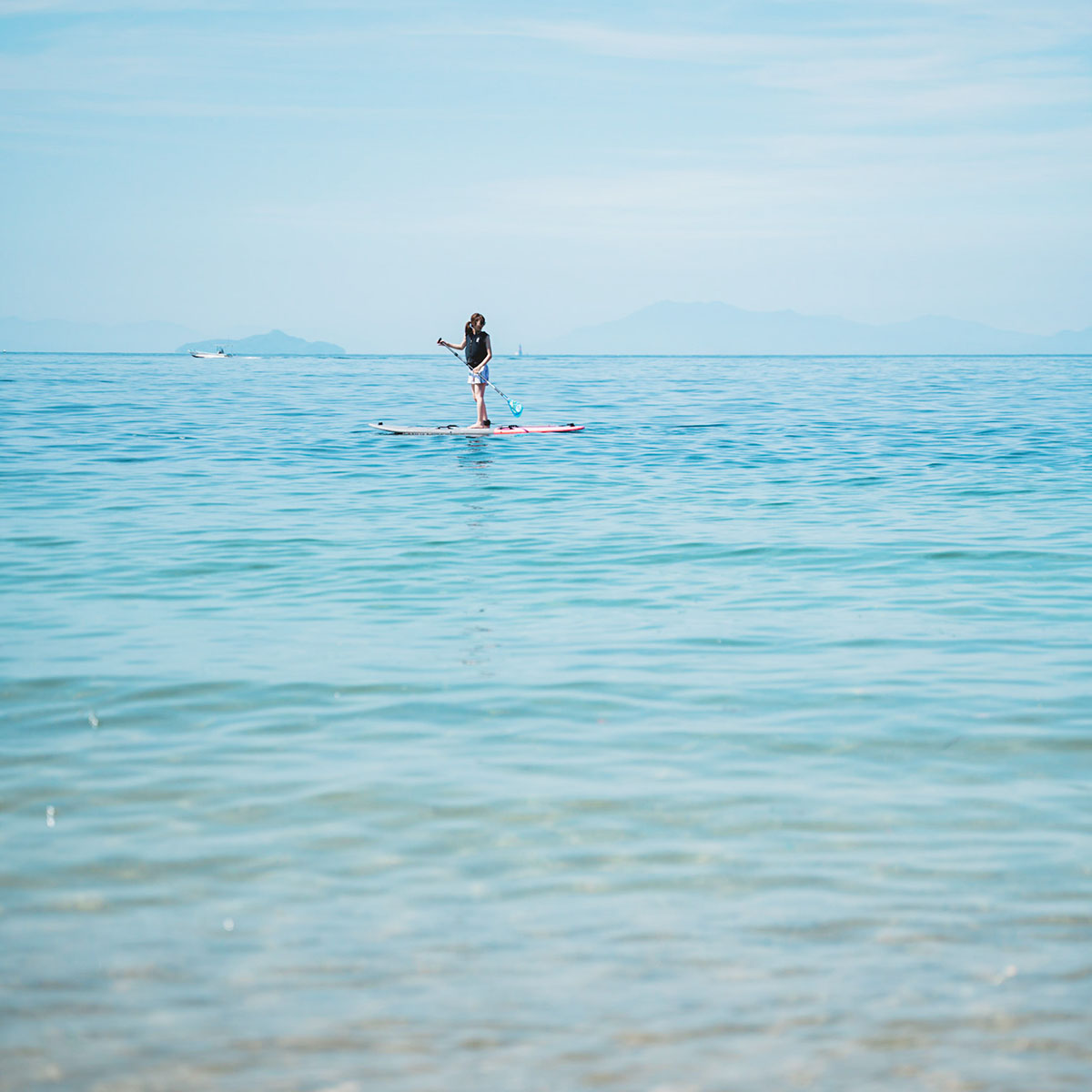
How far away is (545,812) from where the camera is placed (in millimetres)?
5590

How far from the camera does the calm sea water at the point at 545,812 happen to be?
12.6 feet

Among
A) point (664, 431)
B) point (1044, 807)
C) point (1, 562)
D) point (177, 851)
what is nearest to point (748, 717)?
point (1044, 807)

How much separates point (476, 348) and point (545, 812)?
20.8 meters

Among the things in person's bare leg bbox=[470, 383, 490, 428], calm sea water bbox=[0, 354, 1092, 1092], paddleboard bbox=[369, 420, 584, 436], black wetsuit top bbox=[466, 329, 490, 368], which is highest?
black wetsuit top bbox=[466, 329, 490, 368]

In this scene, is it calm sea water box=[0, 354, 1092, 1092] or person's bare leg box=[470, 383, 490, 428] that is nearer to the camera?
calm sea water box=[0, 354, 1092, 1092]

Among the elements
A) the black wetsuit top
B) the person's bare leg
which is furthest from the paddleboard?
the black wetsuit top

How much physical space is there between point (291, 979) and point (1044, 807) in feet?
11.6

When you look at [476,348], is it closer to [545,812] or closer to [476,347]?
[476,347]

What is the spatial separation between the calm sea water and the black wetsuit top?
12245mm

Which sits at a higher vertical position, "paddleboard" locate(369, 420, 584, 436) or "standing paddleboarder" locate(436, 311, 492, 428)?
"standing paddleboarder" locate(436, 311, 492, 428)

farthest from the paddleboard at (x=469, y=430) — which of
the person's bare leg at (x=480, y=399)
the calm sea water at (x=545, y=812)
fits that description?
the calm sea water at (x=545, y=812)

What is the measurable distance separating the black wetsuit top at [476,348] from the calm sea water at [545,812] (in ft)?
40.2

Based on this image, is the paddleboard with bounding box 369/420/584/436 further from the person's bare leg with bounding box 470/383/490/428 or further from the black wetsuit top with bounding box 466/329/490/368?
the black wetsuit top with bounding box 466/329/490/368

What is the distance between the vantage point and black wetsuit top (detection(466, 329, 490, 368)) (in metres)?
25.6
